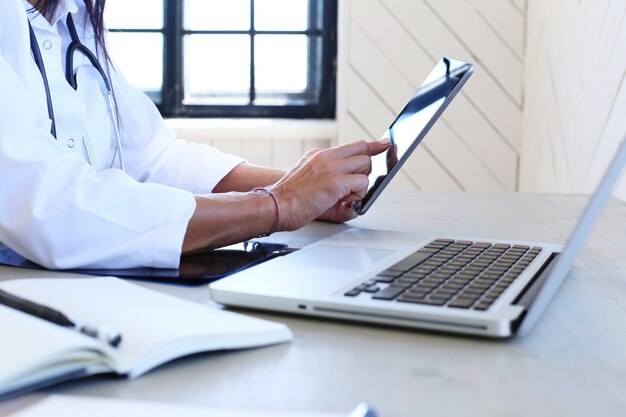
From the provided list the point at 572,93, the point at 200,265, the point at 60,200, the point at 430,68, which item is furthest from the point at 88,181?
the point at 430,68

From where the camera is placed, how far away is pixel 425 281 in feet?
2.42

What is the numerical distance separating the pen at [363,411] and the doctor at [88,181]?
1.45 feet

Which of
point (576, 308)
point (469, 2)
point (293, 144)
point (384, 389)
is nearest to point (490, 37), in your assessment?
point (469, 2)

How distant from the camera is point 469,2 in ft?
8.08

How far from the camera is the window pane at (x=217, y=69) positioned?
8.95ft

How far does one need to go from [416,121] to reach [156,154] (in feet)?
1.57

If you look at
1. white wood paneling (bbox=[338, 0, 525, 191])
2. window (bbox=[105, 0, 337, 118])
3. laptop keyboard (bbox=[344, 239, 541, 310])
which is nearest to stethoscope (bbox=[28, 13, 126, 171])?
laptop keyboard (bbox=[344, 239, 541, 310])

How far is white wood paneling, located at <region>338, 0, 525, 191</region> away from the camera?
8.11 ft

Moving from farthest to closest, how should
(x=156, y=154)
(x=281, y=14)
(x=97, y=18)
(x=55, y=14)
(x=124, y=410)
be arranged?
(x=281, y=14)
(x=156, y=154)
(x=97, y=18)
(x=55, y=14)
(x=124, y=410)

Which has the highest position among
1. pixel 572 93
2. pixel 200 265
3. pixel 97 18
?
pixel 97 18

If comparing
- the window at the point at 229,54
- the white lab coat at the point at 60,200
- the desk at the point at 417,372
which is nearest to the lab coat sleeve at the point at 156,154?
the white lab coat at the point at 60,200

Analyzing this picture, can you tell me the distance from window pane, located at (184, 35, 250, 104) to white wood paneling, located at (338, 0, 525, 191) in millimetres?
364

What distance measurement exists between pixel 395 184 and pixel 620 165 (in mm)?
1995

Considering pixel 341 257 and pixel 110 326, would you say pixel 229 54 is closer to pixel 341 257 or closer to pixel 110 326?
pixel 341 257
